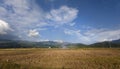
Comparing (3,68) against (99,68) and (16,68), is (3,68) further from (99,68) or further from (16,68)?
(99,68)

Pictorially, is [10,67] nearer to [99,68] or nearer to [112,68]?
[99,68]

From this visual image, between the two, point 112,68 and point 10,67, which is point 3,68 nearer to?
point 10,67

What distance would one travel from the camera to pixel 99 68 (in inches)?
1148

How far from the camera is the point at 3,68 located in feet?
61.9

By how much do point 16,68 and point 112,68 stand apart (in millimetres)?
17729

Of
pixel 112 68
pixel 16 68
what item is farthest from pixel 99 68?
pixel 16 68

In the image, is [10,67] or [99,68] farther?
[99,68]

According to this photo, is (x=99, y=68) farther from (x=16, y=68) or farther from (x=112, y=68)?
(x=16, y=68)

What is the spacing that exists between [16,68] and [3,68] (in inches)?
66.3

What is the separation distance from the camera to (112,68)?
29.3 m

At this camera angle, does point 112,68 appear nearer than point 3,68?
No

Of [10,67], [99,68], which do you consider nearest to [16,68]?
[10,67]

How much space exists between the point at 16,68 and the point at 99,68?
15.7 metres

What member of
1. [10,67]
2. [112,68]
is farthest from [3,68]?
[112,68]
